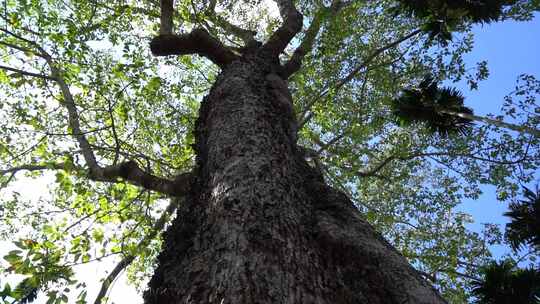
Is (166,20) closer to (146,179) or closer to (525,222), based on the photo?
(146,179)

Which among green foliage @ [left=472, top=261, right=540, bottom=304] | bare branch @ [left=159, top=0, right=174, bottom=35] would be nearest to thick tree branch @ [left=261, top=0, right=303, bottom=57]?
bare branch @ [left=159, top=0, right=174, bottom=35]

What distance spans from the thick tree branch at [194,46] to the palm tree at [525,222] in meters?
6.52

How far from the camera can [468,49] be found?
324 inches

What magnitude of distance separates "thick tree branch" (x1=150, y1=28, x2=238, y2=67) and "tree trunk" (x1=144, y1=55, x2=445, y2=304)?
2.33 m

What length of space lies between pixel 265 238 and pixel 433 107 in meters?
7.45

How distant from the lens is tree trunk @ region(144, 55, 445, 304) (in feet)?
5.74

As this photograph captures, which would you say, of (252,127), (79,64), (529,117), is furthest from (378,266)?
(529,117)

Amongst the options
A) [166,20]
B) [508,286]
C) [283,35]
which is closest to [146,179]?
[166,20]

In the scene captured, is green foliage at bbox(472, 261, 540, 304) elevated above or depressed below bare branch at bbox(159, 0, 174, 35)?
below

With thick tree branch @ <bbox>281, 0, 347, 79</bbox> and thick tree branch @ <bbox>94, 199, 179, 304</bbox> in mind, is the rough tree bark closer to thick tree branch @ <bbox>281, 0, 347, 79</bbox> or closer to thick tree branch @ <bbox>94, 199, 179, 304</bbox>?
thick tree branch @ <bbox>94, 199, 179, 304</bbox>

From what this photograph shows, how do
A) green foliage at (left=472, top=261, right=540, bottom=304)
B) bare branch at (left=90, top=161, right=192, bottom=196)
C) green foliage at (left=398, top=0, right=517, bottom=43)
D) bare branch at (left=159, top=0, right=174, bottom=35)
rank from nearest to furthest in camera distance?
bare branch at (left=90, top=161, right=192, bottom=196), bare branch at (left=159, top=0, right=174, bottom=35), green foliage at (left=472, top=261, right=540, bottom=304), green foliage at (left=398, top=0, right=517, bottom=43)

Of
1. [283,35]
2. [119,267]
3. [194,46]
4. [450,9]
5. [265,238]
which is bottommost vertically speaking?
[265,238]

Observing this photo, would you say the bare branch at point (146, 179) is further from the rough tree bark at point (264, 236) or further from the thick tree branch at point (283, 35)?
the thick tree branch at point (283, 35)

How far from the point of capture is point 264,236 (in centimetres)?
198
